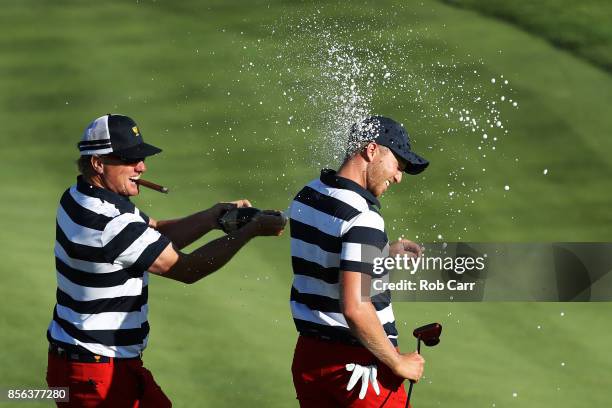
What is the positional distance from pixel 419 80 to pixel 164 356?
5.17 meters

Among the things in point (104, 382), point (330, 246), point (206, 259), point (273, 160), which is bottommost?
point (273, 160)

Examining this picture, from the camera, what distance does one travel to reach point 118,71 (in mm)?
13344

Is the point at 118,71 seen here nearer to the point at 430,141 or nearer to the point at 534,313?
the point at 430,141

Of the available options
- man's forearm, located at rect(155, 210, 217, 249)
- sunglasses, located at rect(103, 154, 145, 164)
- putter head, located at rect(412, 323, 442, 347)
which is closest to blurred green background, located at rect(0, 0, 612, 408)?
man's forearm, located at rect(155, 210, 217, 249)

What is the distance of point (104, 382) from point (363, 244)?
1.55 metres

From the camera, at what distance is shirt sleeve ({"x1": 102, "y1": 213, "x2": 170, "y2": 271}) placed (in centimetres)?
633

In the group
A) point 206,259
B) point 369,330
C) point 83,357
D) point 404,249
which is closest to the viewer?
point 369,330

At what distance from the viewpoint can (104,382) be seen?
6.50 m

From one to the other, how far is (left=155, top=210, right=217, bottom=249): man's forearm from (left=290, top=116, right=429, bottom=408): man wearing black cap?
0.95 metres

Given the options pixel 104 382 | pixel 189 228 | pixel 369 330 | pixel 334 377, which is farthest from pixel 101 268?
pixel 369 330

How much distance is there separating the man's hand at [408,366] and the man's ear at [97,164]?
178 cm

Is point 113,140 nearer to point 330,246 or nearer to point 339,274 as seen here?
point 330,246

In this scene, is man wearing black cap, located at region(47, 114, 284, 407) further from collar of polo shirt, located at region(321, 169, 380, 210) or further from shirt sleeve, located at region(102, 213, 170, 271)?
collar of polo shirt, located at region(321, 169, 380, 210)

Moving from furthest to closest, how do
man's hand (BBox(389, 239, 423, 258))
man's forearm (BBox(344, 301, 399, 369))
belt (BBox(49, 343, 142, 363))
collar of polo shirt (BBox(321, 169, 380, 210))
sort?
man's hand (BBox(389, 239, 423, 258)) < belt (BBox(49, 343, 142, 363)) < collar of polo shirt (BBox(321, 169, 380, 210)) < man's forearm (BBox(344, 301, 399, 369))
